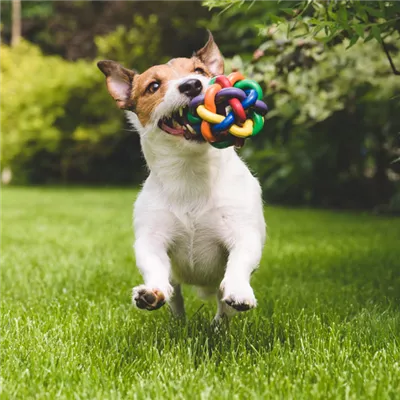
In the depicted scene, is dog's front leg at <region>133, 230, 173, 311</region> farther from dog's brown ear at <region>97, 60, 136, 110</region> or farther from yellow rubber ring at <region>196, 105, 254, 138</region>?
dog's brown ear at <region>97, 60, 136, 110</region>

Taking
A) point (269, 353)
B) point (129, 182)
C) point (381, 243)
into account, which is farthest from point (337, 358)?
point (129, 182)

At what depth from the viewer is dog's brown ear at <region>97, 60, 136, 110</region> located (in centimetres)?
311

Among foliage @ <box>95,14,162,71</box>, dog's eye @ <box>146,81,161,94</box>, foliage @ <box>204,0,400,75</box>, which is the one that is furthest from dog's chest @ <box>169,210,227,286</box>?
foliage @ <box>95,14,162,71</box>

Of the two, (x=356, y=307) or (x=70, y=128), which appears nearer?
(x=356, y=307)

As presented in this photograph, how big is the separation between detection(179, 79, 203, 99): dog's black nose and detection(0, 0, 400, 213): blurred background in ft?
12.1

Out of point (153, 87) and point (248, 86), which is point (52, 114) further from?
point (248, 86)

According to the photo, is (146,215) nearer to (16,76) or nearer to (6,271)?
(6,271)

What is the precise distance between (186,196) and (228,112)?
0.48m

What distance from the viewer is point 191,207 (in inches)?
111

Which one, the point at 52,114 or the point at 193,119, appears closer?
the point at 193,119

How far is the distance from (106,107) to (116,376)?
1744cm

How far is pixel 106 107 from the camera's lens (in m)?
19.1

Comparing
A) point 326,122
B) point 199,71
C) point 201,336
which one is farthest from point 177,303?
point 326,122

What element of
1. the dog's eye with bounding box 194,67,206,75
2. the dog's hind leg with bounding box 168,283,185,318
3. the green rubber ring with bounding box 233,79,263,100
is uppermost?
the dog's eye with bounding box 194,67,206,75
